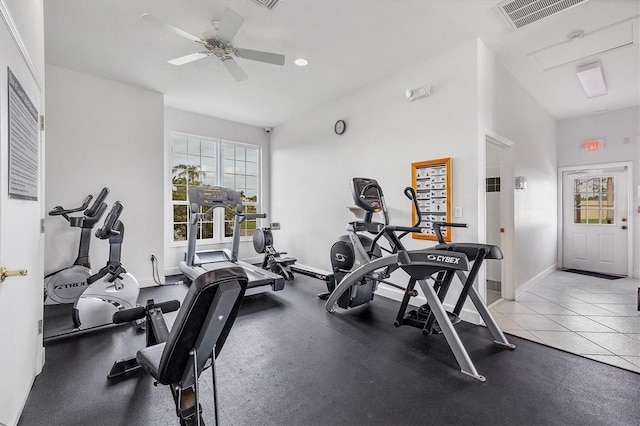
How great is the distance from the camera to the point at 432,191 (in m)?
3.57

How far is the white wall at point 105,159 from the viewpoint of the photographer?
3859mm

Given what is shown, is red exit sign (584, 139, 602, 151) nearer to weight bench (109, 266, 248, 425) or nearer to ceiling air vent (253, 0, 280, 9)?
ceiling air vent (253, 0, 280, 9)

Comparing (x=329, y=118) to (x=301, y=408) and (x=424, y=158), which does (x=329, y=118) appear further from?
(x=301, y=408)

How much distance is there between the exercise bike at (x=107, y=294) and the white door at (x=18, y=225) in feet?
2.33

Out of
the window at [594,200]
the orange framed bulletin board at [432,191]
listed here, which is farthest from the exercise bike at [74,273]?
the window at [594,200]

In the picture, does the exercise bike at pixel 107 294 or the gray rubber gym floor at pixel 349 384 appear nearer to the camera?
the gray rubber gym floor at pixel 349 384

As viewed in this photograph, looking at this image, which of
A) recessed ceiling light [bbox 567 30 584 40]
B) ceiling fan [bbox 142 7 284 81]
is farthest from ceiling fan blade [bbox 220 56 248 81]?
recessed ceiling light [bbox 567 30 584 40]

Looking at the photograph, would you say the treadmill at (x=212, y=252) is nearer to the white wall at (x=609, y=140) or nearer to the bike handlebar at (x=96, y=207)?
the bike handlebar at (x=96, y=207)

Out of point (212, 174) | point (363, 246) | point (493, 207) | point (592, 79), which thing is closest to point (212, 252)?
point (212, 174)

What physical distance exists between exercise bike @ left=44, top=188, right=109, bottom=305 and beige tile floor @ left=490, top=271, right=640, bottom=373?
4847 mm

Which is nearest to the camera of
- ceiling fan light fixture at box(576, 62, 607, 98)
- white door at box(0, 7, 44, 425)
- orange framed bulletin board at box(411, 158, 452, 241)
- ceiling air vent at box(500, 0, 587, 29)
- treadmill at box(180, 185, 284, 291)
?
white door at box(0, 7, 44, 425)

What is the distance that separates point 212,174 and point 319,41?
3.64m

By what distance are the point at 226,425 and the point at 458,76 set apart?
3865mm

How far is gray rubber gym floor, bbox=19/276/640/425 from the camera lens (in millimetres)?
1755
